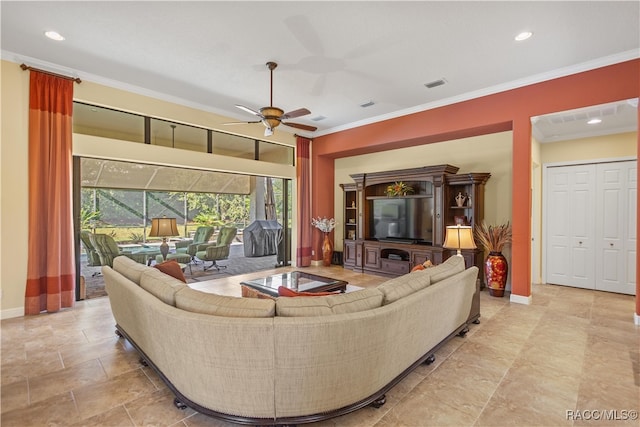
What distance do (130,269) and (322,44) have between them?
125 inches

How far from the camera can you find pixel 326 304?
6.38ft

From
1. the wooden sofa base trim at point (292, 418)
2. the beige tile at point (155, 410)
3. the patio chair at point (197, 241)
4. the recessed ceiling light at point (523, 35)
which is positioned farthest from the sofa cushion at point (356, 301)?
the patio chair at point (197, 241)

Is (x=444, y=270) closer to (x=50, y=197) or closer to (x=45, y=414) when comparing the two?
(x=45, y=414)

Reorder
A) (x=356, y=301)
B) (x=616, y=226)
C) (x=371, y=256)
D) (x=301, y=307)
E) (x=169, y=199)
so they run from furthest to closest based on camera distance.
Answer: (x=169, y=199) < (x=371, y=256) < (x=616, y=226) < (x=356, y=301) < (x=301, y=307)

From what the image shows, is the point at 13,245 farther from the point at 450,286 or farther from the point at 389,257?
the point at 389,257

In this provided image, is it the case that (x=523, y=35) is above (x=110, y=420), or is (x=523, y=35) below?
above

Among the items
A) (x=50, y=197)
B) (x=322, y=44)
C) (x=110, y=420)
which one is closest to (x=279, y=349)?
(x=110, y=420)

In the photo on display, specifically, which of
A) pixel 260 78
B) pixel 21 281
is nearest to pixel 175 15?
pixel 260 78

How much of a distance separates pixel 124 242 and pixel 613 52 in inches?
370

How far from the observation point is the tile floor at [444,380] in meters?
2.02

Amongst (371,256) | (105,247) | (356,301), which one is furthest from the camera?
(371,256)

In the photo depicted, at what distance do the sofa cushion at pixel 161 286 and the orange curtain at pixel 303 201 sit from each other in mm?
4747

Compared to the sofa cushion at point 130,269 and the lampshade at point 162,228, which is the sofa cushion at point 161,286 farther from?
the lampshade at point 162,228

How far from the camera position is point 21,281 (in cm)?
391
